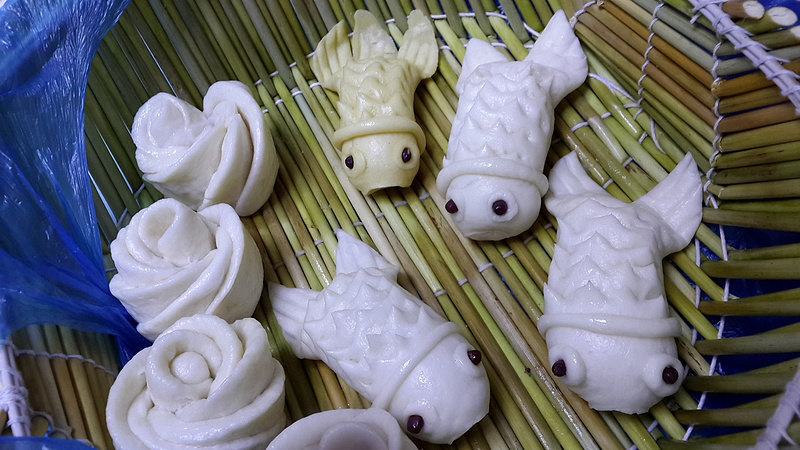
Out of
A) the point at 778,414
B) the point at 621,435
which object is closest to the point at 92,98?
the point at 621,435

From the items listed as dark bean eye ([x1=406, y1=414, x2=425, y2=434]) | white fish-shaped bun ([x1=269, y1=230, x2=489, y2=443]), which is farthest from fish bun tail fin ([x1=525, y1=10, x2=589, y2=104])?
dark bean eye ([x1=406, y1=414, x2=425, y2=434])

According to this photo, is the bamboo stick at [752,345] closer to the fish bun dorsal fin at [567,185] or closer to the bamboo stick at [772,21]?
the fish bun dorsal fin at [567,185]

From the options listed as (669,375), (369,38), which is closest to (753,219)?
(669,375)

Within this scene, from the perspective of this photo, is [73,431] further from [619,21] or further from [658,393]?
[619,21]

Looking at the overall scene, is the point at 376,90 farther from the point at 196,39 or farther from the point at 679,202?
the point at 679,202

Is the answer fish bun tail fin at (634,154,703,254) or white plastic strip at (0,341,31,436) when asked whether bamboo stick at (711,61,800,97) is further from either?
white plastic strip at (0,341,31,436)

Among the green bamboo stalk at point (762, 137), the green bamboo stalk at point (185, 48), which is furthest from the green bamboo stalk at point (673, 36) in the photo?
the green bamboo stalk at point (185, 48)
